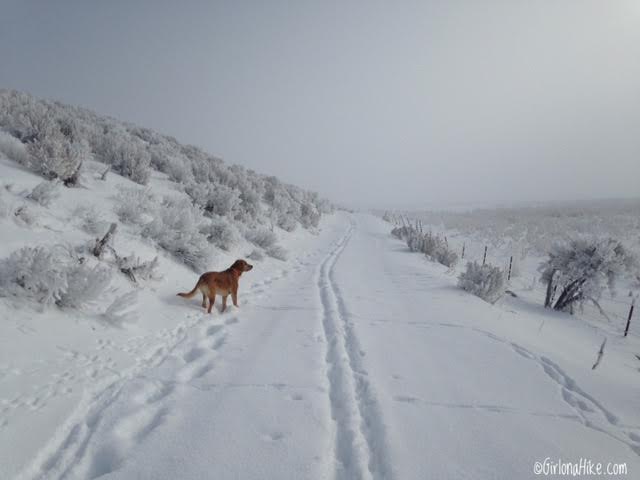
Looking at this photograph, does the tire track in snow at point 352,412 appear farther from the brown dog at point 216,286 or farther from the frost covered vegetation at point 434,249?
the frost covered vegetation at point 434,249

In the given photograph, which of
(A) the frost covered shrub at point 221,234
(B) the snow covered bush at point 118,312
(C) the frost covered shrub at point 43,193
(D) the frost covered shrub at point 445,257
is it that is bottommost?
(B) the snow covered bush at point 118,312

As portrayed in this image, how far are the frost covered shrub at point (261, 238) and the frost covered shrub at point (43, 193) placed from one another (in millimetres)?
4556

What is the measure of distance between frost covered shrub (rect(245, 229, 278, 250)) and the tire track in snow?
475cm

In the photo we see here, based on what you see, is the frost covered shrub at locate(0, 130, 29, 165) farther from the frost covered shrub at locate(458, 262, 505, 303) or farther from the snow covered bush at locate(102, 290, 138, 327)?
the frost covered shrub at locate(458, 262, 505, 303)

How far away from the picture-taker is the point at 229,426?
2.03 metres

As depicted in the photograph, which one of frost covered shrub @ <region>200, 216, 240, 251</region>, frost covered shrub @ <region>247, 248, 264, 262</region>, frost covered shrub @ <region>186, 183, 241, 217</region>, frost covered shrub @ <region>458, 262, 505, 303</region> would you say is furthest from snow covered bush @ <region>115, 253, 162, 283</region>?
frost covered shrub @ <region>458, 262, 505, 303</region>

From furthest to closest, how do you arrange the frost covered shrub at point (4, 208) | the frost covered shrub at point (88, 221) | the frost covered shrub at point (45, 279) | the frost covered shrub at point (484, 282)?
the frost covered shrub at point (484, 282)
the frost covered shrub at point (88, 221)
the frost covered shrub at point (4, 208)
the frost covered shrub at point (45, 279)

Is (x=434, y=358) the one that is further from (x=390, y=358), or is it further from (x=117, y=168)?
(x=117, y=168)

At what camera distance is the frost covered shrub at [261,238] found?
8.39m

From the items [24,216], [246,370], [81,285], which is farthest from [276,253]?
[246,370]

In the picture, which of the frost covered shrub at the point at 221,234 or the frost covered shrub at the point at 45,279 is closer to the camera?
the frost covered shrub at the point at 45,279

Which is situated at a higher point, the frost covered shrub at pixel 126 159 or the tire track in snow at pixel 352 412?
the frost covered shrub at pixel 126 159

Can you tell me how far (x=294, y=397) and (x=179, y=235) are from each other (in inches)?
160

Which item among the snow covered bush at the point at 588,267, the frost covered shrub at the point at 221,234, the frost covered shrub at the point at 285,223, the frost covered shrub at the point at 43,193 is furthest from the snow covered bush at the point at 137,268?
the snow covered bush at the point at 588,267
